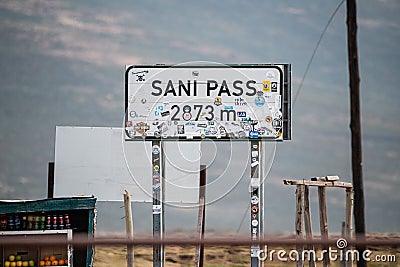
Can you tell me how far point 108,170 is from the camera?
6918 millimetres

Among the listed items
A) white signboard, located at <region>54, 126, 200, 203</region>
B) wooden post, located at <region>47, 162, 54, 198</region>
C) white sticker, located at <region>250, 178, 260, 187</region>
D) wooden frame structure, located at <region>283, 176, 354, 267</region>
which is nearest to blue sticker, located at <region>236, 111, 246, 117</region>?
white sticker, located at <region>250, 178, 260, 187</region>

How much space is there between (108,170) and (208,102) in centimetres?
134

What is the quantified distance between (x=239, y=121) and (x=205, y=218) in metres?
1.37

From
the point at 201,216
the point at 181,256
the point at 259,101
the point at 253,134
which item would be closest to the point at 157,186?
the point at 201,216

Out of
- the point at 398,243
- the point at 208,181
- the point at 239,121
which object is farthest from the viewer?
the point at 208,181

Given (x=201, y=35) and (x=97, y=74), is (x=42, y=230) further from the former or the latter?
(x=201, y=35)

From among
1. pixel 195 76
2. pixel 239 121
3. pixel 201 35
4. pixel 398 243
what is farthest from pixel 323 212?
pixel 398 243

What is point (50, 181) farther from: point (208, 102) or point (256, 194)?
point (256, 194)

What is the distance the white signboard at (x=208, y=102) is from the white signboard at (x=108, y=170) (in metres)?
0.68

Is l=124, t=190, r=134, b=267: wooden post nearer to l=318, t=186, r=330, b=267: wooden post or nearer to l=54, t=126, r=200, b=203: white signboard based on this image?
l=54, t=126, r=200, b=203: white signboard

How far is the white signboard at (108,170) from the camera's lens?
6.85 metres

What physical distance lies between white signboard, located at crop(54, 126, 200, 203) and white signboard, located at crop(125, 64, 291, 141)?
0.68 meters

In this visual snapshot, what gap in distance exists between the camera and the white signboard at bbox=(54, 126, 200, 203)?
6.85 m

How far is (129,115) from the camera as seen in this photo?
6.14m
